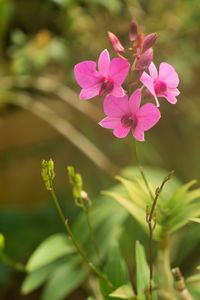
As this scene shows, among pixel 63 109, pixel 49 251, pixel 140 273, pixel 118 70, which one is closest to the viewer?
pixel 118 70

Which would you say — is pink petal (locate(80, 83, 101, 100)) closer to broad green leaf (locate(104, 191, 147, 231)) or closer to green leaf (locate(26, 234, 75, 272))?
broad green leaf (locate(104, 191, 147, 231))

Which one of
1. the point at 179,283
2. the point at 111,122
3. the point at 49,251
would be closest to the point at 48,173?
the point at 111,122

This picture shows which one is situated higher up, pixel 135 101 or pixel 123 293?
pixel 135 101

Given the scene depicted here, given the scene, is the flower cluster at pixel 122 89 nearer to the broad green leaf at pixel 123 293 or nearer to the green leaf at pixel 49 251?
the broad green leaf at pixel 123 293

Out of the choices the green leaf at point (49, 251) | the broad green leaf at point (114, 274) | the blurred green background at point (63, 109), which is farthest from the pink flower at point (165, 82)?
the blurred green background at point (63, 109)

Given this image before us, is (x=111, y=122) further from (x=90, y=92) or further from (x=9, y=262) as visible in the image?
(x=9, y=262)

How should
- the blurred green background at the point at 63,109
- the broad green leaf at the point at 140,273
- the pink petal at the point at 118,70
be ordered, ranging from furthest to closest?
Result: the blurred green background at the point at 63,109, the broad green leaf at the point at 140,273, the pink petal at the point at 118,70

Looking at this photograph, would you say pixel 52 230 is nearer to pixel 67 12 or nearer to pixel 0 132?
pixel 0 132
